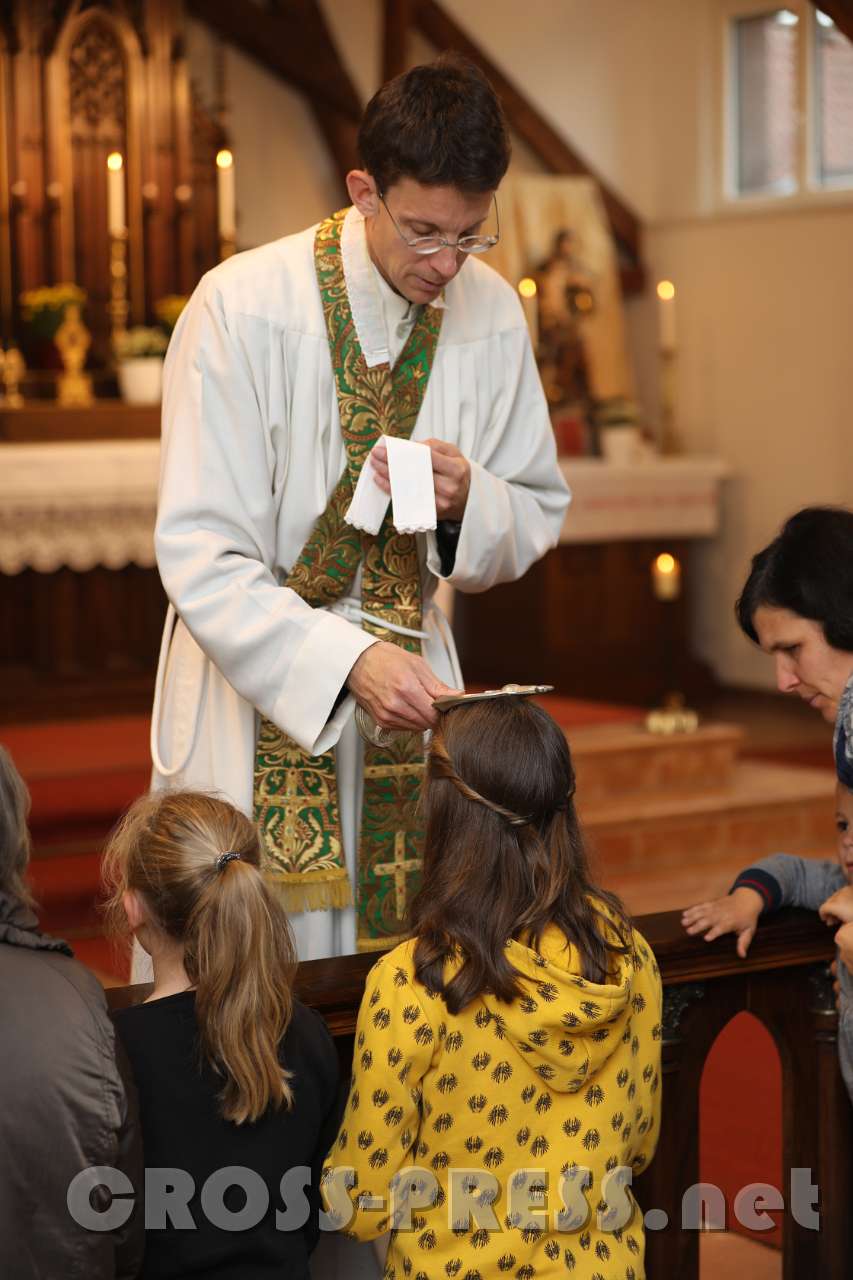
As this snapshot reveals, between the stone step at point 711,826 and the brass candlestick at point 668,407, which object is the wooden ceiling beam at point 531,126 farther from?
the stone step at point 711,826

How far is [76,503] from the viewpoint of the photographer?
6.70 meters

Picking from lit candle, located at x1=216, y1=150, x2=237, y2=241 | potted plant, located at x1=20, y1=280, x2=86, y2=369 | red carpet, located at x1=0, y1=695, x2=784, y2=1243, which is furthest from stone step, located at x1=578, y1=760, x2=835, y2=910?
potted plant, located at x1=20, y1=280, x2=86, y2=369

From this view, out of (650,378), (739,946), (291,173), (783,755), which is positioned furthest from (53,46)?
(739,946)

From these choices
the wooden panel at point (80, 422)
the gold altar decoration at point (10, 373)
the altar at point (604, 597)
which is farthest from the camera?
the altar at point (604, 597)

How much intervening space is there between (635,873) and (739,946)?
12.7 feet

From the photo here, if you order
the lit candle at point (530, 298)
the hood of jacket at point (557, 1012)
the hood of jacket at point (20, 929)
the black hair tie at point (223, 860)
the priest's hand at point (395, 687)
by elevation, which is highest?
the lit candle at point (530, 298)

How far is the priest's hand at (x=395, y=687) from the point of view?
238 cm

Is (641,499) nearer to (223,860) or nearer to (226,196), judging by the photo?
(226,196)

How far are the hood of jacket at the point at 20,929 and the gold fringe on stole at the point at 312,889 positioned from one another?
0.86 metres

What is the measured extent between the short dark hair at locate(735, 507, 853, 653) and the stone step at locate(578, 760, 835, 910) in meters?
3.76

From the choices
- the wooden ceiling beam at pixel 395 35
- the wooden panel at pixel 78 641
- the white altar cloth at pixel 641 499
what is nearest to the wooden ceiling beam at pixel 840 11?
the wooden panel at pixel 78 641

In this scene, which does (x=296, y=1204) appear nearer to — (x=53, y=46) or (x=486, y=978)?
(x=486, y=978)

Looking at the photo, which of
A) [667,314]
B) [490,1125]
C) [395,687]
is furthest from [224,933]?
[667,314]

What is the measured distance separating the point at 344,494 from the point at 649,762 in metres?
4.18
